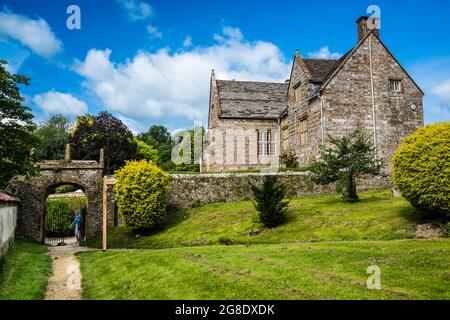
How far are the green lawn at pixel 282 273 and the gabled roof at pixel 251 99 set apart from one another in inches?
943

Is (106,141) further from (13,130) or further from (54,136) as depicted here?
(54,136)

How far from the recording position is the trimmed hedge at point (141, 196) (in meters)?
22.1

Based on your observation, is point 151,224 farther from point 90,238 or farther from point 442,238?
point 442,238

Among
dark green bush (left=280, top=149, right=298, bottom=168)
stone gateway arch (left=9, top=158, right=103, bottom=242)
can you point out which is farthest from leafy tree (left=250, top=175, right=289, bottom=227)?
dark green bush (left=280, top=149, right=298, bottom=168)

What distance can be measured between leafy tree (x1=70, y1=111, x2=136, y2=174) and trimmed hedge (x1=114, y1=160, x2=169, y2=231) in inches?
783

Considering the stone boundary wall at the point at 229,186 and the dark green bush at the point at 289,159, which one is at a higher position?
the dark green bush at the point at 289,159

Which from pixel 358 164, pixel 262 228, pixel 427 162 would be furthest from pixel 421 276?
pixel 358 164

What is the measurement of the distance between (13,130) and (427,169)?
17126mm

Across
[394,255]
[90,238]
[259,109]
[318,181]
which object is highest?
[259,109]

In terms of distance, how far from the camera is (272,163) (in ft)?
119

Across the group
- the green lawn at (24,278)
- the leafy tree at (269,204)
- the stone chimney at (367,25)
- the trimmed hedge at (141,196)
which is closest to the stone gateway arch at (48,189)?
the trimmed hedge at (141,196)

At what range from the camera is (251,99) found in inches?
1506

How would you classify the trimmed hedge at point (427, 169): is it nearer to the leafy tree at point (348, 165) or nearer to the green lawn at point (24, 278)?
the leafy tree at point (348, 165)

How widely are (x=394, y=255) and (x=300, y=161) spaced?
69.1ft
